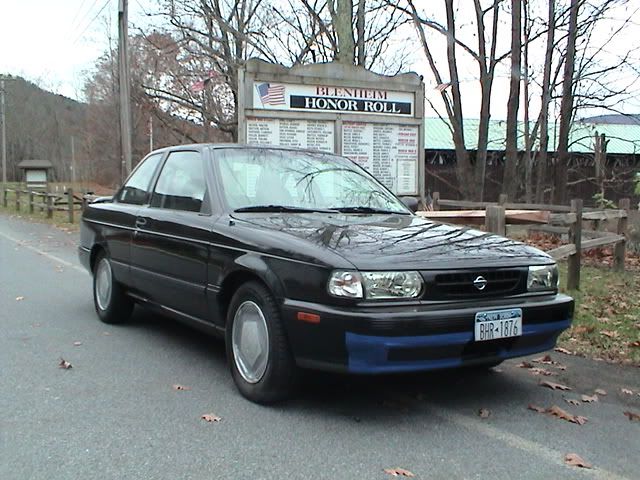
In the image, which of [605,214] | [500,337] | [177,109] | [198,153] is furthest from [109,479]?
[177,109]

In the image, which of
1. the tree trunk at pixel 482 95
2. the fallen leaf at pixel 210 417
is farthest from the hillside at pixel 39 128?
the fallen leaf at pixel 210 417

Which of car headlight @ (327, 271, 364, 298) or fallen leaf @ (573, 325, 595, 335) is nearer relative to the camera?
car headlight @ (327, 271, 364, 298)

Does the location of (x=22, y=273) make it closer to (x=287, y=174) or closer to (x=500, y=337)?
(x=287, y=174)

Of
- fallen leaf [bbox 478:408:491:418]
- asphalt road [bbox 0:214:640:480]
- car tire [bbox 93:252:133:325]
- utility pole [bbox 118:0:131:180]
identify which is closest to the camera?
asphalt road [bbox 0:214:640:480]

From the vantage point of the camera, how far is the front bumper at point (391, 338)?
3521 mm

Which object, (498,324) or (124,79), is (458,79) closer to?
(124,79)

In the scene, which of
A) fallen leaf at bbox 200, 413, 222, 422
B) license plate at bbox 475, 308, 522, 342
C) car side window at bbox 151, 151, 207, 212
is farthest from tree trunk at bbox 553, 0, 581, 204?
fallen leaf at bbox 200, 413, 222, 422

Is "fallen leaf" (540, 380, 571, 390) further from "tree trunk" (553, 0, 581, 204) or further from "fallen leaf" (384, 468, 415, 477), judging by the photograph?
"tree trunk" (553, 0, 581, 204)

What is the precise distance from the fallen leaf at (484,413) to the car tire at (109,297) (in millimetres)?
3524

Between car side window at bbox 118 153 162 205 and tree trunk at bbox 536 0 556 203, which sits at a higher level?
tree trunk at bbox 536 0 556 203

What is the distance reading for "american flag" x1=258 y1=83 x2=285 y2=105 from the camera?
977 centimetres

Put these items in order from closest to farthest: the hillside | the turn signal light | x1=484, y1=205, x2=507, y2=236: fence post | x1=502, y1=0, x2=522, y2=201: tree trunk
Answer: the turn signal light, x1=484, y1=205, x2=507, y2=236: fence post, x1=502, y1=0, x2=522, y2=201: tree trunk, the hillside

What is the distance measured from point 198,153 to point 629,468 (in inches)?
141

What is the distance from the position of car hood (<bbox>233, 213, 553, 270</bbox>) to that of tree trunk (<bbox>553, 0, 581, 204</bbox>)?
16035 millimetres
